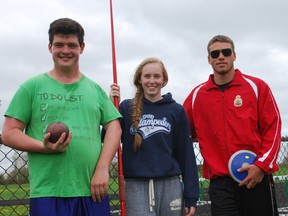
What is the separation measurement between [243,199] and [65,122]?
5.45ft

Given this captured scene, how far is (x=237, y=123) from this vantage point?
145 inches

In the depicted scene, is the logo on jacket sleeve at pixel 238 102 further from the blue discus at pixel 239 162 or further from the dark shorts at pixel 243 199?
the dark shorts at pixel 243 199

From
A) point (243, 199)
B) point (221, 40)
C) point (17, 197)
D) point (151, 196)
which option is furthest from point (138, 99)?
point (17, 197)

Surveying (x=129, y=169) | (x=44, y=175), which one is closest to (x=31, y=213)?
(x=44, y=175)

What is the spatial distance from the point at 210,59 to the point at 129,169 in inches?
47.1

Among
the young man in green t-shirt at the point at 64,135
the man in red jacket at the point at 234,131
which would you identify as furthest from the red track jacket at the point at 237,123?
the young man in green t-shirt at the point at 64,135

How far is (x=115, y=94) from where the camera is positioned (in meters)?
3.38

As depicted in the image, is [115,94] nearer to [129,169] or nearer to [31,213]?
[129,169]

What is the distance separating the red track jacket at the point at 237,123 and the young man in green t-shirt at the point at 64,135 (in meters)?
1.10

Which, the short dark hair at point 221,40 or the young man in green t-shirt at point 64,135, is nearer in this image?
the young man in green t-shirt at point 64,135

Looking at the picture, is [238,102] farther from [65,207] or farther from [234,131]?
[65,207]

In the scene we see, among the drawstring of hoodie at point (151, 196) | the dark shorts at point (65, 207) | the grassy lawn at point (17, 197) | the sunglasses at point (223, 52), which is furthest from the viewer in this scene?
the grassy lawn at point (17, 197)

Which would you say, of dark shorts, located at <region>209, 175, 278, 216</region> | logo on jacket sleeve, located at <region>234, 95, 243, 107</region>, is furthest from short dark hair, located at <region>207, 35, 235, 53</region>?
dark shorts, located at <region>209, 175, 278, 216</region>

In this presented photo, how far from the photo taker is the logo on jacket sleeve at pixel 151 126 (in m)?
3.50
